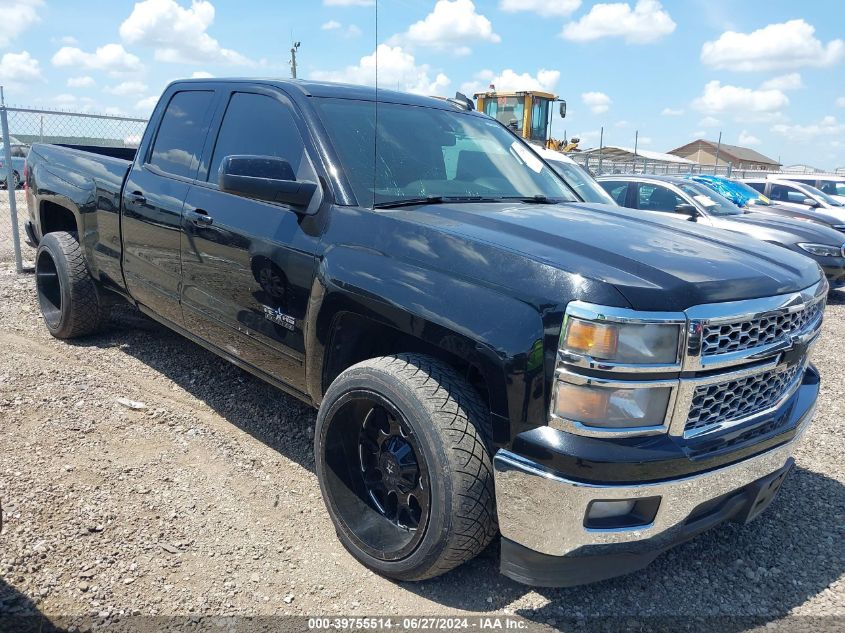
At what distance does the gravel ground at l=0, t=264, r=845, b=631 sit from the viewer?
2.56m

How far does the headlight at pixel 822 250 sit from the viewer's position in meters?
9.09

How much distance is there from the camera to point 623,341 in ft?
6.80

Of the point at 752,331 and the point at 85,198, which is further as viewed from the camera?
the point at 85,198

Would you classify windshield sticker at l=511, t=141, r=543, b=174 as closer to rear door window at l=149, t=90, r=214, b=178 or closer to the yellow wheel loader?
rear door window at l=149, t=90, r=214, b=178

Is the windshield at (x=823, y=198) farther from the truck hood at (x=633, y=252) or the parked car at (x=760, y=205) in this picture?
the truck hood at (x=633, y=252)

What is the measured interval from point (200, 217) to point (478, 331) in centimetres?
196

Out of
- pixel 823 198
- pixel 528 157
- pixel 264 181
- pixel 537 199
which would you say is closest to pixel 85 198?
pixel 264 181

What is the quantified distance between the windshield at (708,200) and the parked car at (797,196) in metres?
3.61

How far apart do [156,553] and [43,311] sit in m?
3.63

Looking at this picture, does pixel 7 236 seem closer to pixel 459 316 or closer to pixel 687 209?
pixel 687 209

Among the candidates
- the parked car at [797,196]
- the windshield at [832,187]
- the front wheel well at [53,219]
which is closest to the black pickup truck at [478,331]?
the front wheel well at [53,219]

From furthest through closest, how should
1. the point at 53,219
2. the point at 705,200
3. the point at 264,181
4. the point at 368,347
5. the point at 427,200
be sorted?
the point at 705,200, the point at 53,219, the point at 427,200, the point at 368,347, the point at 264,181

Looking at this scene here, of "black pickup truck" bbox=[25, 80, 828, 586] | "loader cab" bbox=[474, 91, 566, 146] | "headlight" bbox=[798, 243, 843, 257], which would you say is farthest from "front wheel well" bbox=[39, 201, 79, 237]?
"loader cab" bbox=[474, 91, 566, 146]

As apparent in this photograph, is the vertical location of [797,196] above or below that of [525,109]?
below
